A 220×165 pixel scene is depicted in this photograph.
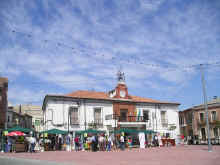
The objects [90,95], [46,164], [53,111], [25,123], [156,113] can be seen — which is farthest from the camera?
[25,123]

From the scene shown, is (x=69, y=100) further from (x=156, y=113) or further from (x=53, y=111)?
(x=156, y=113)

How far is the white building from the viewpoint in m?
26.5

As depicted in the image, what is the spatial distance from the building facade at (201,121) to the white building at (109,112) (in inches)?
309

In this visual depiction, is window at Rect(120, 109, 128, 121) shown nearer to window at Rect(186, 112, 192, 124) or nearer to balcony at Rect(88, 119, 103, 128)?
balcony at Rect(88, 119, 103, 128)

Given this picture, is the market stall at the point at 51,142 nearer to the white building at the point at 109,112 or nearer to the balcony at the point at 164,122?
the white building at the point at 109,112

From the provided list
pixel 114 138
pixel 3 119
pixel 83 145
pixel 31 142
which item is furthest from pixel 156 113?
pixel 3 119

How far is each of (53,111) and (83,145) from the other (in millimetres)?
5283

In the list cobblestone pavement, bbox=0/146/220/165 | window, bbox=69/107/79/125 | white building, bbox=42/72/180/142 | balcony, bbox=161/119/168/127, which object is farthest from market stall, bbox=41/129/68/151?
balcony, bbox=161/119/168/127

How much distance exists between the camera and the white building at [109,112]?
26.5 metres

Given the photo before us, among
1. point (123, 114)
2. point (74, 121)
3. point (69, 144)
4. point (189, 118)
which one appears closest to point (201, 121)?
point (189, 118)

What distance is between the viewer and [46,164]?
10.6 meters

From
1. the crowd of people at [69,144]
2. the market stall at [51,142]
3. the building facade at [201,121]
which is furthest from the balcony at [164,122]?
the market stall at [51,142]

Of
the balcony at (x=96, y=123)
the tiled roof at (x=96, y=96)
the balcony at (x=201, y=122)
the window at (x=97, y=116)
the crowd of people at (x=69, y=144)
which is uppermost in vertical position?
the tiled roof at (x=96, y=96)

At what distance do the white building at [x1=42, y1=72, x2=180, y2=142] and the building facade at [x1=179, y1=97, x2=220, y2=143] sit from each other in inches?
309
